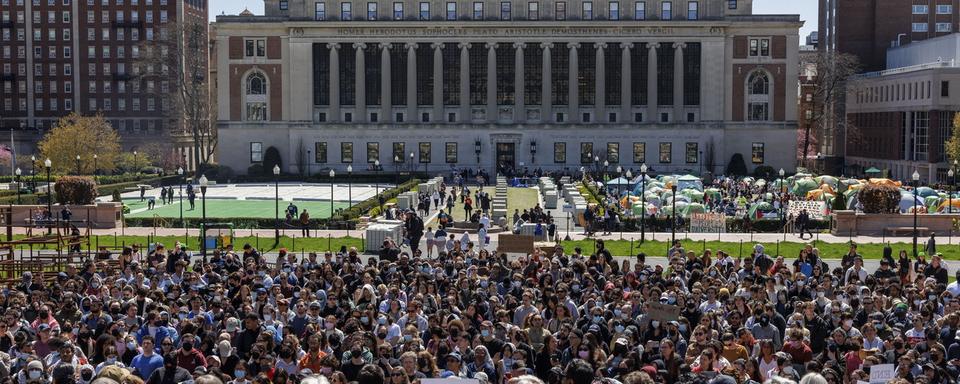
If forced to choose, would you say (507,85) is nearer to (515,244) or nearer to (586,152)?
(586,152)

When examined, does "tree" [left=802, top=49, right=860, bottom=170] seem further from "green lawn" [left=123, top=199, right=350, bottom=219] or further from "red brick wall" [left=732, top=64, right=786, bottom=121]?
"green lawn" [left=123, top=199, right=350, bottom=219]

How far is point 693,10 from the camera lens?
424 feet

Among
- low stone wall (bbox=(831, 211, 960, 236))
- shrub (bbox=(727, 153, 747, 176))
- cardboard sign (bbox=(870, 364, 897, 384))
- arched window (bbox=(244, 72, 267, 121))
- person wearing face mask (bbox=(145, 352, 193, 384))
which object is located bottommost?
low stone wall (bbox=(831, 211, 960, 236))

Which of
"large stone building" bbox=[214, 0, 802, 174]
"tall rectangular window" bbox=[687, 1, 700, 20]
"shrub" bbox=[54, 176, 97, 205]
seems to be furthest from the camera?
"tall rectangular window" bbox=[687, 1, 700, 20]

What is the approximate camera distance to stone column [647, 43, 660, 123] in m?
129

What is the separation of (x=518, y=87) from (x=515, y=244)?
8420 cm

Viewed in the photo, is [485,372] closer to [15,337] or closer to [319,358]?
[319,358]

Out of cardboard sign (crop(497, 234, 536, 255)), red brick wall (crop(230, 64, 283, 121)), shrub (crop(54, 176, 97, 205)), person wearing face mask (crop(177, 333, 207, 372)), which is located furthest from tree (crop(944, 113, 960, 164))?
person wearing face mask (crop(177, 333, 207, 372))

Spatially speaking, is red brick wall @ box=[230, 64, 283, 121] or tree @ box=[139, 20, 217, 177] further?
tree @ box=[139, 20, 217, 177]

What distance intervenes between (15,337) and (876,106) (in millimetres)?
129568

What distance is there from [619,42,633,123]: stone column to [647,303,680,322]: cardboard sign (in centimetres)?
10774

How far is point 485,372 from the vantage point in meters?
19.0

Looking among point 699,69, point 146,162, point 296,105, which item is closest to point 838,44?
point 699,69

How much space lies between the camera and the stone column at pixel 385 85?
427 ft
